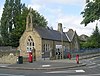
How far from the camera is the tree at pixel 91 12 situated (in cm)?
1823

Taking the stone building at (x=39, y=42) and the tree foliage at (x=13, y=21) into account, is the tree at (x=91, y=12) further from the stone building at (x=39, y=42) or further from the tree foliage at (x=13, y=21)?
the tree foliage at (x=13, y=21)

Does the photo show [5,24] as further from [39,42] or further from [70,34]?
[39,42]

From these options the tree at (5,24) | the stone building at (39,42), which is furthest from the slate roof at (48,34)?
the tree at (5,24)

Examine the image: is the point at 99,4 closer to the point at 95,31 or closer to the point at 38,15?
the point at 38,15

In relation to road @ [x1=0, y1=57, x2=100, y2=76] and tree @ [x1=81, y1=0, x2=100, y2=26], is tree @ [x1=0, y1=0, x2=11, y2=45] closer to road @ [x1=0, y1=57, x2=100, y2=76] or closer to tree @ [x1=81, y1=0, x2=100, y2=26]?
road @ [x1=0, y1=57, x2=100, y2=76]

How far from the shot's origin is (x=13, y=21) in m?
91.7

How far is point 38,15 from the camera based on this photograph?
9744 cm

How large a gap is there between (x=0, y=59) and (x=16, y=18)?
47921mm

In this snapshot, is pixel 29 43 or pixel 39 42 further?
pixel 29 43

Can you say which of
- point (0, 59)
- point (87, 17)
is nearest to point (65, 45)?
point (0, 59)

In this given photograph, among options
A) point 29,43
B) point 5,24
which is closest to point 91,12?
point 29,43

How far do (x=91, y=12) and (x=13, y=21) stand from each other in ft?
245

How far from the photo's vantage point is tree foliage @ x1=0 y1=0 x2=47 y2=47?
8700cm

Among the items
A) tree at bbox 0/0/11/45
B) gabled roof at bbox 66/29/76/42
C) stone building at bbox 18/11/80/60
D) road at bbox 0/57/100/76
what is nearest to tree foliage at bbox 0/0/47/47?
tree at bbox 0/0/11/45
